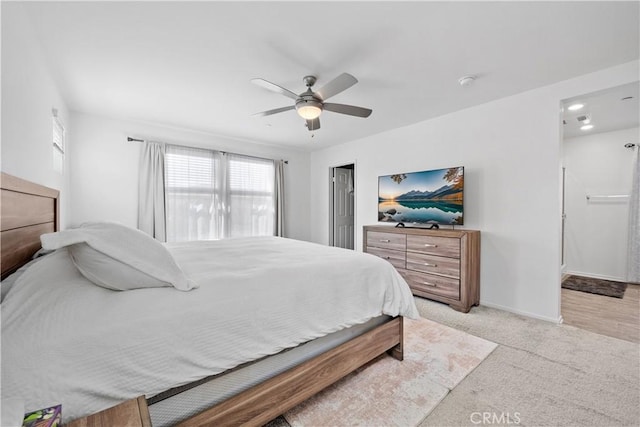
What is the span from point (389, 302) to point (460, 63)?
210 cm

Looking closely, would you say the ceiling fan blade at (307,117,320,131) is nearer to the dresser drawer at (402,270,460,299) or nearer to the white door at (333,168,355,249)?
the dresser drawer at (402,270,460,299)

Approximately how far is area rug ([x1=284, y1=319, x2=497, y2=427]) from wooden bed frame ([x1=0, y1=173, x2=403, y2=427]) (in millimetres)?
124

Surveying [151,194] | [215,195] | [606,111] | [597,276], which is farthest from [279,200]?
[597,276]

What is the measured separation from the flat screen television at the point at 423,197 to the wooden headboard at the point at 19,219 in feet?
12.1

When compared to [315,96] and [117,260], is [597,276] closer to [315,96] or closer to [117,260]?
[315,96]

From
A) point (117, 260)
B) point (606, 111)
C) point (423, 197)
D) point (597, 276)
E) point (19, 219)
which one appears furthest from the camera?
point (597, 276)

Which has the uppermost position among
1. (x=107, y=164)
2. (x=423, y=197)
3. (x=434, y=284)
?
(x=107, y=164)

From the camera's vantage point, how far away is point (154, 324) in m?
1.01

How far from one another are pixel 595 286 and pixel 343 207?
13.5ft

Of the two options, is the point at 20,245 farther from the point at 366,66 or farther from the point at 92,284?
the point at 366,66

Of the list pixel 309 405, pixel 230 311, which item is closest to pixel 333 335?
pixel 309 405

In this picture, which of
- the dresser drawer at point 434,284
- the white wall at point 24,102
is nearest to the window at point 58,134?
the white wall at point 24,102

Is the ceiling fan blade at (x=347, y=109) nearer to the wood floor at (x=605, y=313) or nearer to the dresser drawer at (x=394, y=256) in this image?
the dresser drawer at (x=394, y=256)

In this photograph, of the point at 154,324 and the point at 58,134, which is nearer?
the point at 154,324
